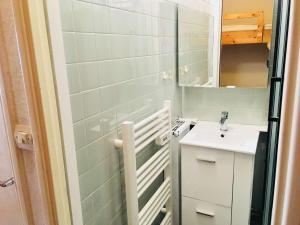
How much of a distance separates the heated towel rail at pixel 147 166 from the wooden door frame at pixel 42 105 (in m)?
0.34

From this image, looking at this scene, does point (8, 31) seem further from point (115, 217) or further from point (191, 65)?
point (191, 65)

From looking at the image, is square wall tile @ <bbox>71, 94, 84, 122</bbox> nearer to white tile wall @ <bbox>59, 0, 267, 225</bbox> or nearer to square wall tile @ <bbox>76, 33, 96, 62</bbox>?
white tile wall @ <bbox>59, 0, 267, 225</bbox>

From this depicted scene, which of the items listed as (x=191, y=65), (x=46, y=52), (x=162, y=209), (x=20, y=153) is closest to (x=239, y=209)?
(x=162, y=209)

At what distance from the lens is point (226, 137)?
183 centimetres

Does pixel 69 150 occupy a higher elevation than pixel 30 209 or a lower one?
higher

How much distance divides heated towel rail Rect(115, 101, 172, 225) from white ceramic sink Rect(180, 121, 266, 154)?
209 millimetres

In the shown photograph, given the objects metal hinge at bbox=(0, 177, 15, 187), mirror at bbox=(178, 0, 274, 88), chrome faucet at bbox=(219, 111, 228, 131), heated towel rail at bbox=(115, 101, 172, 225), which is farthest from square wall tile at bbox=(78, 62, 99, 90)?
chrome faucet at bbox=(219, 111, 228, 131)

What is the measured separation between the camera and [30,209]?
3.46 feet

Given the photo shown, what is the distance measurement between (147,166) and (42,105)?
2.47 ft

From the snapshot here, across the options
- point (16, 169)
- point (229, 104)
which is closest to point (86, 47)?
point (16, 169)

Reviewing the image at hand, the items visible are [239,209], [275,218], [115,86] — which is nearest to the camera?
[275,218]

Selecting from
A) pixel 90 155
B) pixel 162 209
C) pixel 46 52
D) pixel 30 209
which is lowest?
pixel 162 209

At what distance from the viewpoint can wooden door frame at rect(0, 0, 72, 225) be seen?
2.54 ft

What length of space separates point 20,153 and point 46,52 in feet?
1.42
